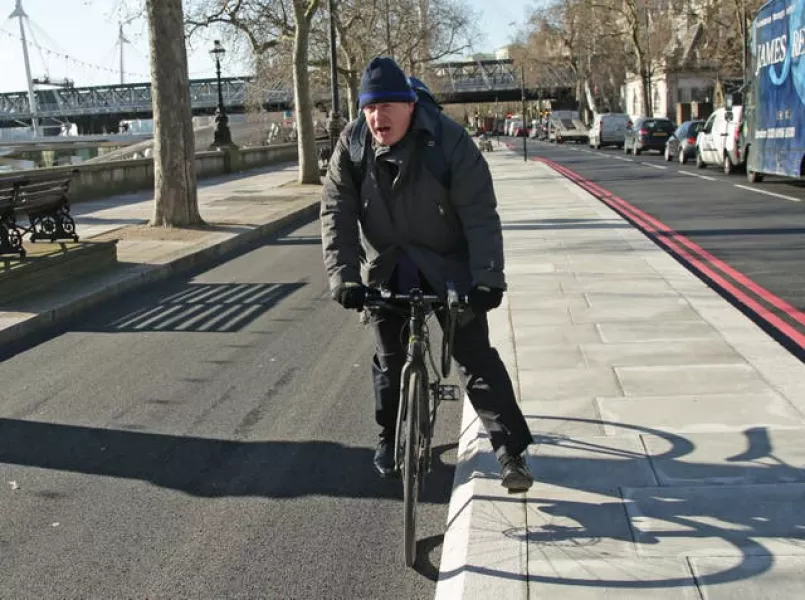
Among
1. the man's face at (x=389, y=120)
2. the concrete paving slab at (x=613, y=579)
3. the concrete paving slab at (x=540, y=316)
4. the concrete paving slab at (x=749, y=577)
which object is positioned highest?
the man's face at (x=389, y=120)

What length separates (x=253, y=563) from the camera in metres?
3.90

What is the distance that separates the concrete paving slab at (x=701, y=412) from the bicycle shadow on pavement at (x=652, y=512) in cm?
11

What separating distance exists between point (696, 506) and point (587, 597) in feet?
2.99

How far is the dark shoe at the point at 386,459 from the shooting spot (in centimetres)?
465

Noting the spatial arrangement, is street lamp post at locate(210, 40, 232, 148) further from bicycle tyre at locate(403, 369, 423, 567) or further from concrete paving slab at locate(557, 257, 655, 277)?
bicycle tyre at locate(403, 369, 423, 567)

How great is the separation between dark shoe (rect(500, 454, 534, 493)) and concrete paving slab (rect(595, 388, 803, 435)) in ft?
3.18

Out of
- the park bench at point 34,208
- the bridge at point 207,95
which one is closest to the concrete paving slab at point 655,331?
the park bench at point 34,208

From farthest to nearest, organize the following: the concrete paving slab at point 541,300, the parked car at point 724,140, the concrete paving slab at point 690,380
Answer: the parked car at point 724,140 < the concrete paving slab at point 541,300 < the concrete paving slab at point 690,380

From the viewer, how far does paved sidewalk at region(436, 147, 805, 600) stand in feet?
11.4

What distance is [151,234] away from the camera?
15398 millimetres

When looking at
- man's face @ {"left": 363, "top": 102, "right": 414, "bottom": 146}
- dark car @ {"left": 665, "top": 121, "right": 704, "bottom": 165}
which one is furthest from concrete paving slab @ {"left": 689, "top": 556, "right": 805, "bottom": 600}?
dark car @ {"left": 665, "top": 121, "right": 704, "bottom": 165}

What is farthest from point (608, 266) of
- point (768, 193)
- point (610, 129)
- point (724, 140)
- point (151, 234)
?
point (610, 129)

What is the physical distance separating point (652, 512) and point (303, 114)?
27.6 m

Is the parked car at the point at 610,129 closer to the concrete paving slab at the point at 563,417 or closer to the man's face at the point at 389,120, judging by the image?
the concrete paving slab at the point at 563,417
